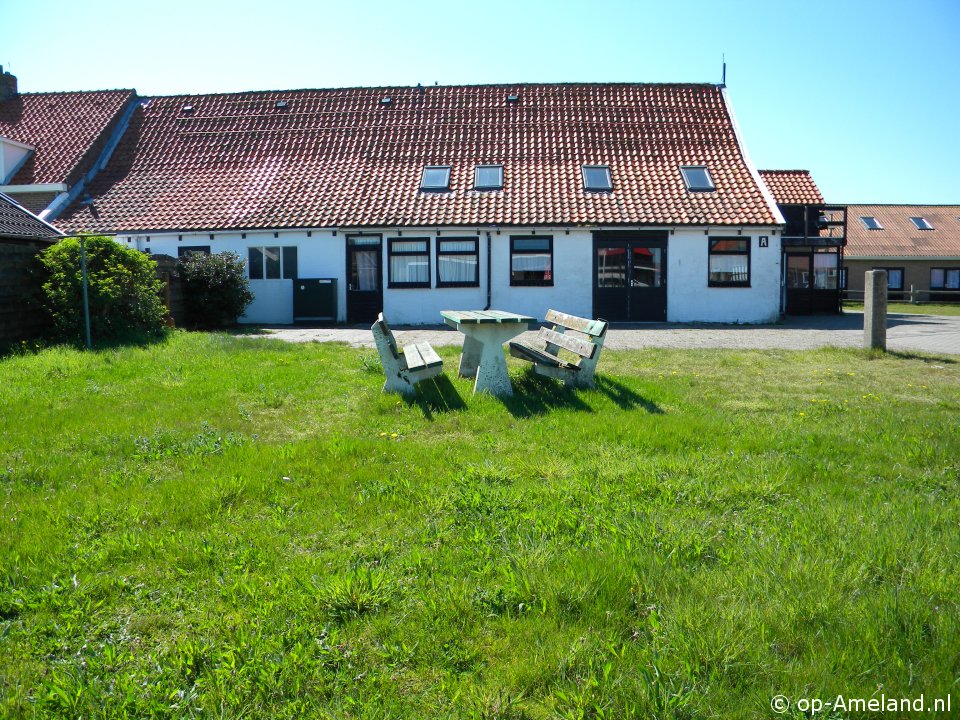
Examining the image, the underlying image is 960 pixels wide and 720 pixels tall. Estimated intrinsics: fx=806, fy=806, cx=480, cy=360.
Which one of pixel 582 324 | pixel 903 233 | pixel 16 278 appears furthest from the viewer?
pixel 903 233

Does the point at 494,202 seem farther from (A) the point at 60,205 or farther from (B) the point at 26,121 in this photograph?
(B) the point at 26,121

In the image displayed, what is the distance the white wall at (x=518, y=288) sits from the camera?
837 inches

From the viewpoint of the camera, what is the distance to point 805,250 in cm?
2559

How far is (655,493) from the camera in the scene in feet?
16.4

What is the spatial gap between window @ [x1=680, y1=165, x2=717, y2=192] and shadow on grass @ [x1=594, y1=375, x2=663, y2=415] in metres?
14.4

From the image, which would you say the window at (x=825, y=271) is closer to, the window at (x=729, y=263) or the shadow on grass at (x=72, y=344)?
the window at (x=729, y=263)

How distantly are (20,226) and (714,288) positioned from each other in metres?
16.0

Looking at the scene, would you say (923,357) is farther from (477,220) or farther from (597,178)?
(597,178)

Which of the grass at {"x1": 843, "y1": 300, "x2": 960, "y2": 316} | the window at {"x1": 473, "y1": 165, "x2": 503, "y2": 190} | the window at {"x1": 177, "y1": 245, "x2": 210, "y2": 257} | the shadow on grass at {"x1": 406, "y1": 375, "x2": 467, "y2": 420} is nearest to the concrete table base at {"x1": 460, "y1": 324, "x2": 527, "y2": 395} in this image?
the shadow on grass at {"x1": 406, "y1": 375, "x2": 467, "y2": 420}

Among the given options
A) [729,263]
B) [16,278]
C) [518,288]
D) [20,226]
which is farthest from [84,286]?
[729,263]

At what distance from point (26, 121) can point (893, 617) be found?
97.8 feet

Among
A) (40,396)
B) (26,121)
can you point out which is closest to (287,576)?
(40,396)

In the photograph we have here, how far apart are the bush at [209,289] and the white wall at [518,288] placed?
3.08m

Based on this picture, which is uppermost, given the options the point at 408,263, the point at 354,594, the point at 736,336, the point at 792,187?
the point at 792,187
